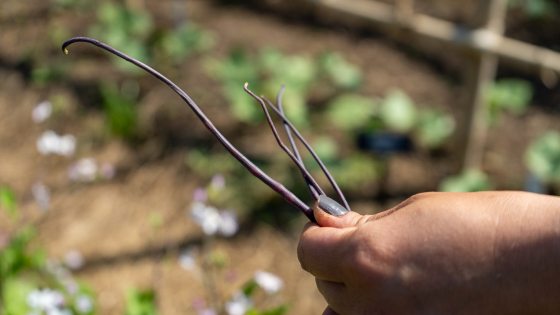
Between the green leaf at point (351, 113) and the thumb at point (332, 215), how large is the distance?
5.86 feet

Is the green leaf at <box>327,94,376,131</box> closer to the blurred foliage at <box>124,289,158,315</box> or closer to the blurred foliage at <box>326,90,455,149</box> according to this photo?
the blurred foliage at <box>326,90,455,149</box>

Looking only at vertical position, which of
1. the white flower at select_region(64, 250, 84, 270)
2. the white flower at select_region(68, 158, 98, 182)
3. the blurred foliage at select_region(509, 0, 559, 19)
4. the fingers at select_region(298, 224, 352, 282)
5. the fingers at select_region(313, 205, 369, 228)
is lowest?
the white flower at select_region(64, 250, 84, 270)

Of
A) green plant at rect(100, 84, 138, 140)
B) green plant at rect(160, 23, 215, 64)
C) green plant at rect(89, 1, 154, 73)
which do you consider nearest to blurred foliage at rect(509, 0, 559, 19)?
green plant at rect(160, 23, 215, 64)

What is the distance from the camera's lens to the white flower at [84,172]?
2.15 meters

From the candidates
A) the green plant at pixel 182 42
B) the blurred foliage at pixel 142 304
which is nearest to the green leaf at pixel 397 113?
the green plant at pixel 182 42

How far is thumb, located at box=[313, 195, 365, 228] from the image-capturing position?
2.06 ft

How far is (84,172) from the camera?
217cm

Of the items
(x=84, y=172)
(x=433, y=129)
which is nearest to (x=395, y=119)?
(x=433, y=129)

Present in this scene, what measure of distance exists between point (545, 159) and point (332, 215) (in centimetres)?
162

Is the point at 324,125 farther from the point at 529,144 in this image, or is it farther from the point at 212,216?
the point at 212,216

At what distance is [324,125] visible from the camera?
8.37ft

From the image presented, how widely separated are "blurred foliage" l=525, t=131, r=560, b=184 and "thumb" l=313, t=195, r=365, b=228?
1.56m

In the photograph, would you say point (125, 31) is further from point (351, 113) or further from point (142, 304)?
point (142, 304)

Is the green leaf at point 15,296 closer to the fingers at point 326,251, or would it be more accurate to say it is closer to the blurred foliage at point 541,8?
the fingers at point 326,251
